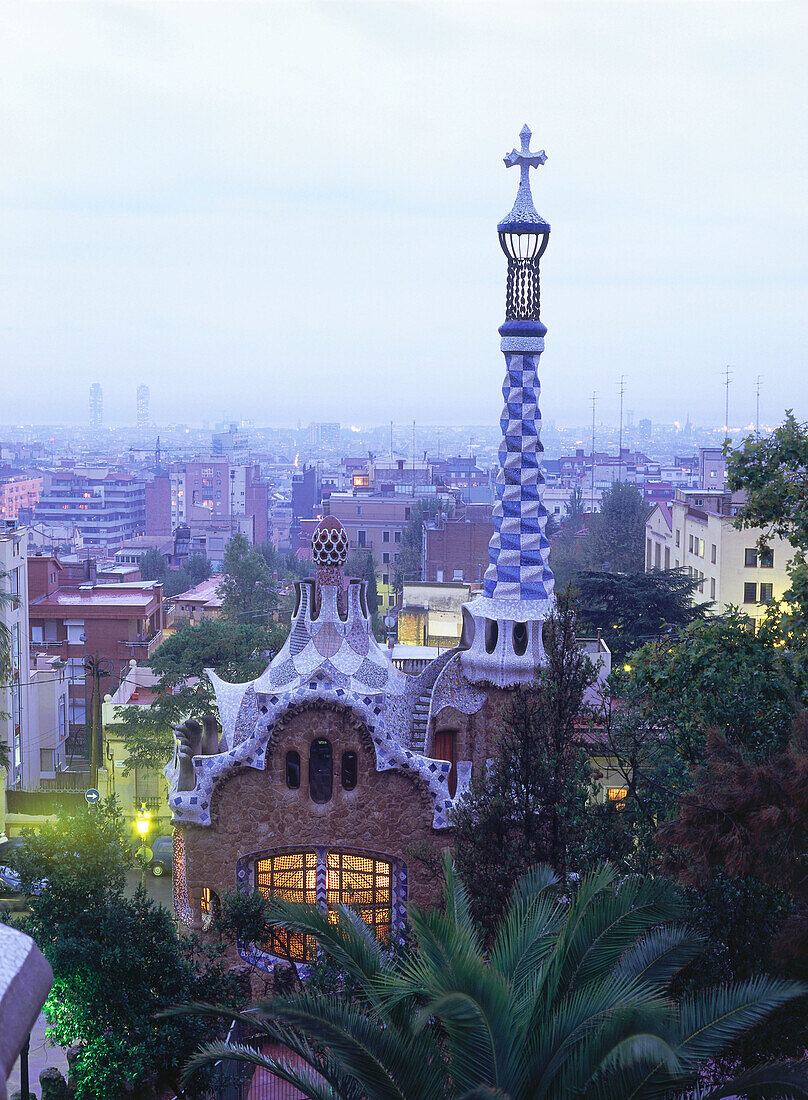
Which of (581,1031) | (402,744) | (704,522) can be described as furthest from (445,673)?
(704,522)

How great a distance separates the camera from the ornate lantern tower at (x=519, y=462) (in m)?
17.7

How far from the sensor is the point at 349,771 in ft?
53.4

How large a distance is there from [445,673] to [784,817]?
7.55 meters

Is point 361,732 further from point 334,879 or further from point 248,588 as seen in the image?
point 248,588

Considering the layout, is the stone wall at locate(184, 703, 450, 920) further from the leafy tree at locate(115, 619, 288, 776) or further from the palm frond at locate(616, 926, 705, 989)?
the leafy tree at locate(115, 619, 288, 776)

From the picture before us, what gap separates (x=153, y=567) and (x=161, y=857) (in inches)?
2579

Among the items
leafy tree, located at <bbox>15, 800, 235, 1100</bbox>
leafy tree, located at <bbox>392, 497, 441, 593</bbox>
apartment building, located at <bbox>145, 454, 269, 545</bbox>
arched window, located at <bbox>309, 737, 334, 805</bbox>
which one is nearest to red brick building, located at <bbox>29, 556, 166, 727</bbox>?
leafy tree, located at <bbox>392, 497, 441, 593</bbox>

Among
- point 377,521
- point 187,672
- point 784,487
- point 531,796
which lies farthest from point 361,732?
point 377,521

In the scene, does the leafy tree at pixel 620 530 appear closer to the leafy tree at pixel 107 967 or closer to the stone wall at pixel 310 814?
the stone wall at pixel 310 814

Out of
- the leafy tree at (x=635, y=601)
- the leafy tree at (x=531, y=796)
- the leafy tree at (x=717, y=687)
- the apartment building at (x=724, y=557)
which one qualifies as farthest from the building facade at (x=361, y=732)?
the apartment building at (x=724, y=557)

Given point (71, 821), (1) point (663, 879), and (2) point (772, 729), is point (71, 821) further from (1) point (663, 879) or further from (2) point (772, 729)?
(2) point (772, 729)

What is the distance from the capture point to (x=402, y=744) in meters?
17.0

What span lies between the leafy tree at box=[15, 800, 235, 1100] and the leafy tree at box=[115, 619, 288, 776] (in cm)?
1500

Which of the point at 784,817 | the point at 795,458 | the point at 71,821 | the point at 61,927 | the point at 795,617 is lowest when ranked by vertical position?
the point at 61,927
